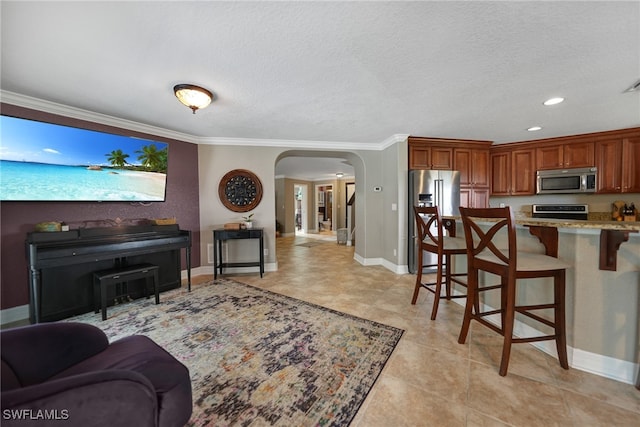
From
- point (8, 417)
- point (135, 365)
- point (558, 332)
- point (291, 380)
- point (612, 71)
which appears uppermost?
point (612, 71)

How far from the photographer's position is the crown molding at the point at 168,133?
2350 millimetres

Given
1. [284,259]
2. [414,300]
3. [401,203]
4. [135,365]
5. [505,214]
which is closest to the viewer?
[135,365]

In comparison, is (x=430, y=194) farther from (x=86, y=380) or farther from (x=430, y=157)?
(x=86, y=380)

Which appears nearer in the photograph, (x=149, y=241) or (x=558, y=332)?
(x=558, y=332)

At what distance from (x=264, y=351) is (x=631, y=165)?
559 centimetres

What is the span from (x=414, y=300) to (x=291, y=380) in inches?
65.3

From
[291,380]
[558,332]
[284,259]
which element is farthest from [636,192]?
[284,259]

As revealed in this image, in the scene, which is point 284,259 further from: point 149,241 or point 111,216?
point 111,216

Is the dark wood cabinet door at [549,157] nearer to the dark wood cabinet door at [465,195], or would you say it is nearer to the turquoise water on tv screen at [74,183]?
the dark wood cabinet door at [465,195]

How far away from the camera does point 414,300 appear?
2582mm

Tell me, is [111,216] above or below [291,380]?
above

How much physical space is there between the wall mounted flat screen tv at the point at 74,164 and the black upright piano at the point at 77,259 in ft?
1.45

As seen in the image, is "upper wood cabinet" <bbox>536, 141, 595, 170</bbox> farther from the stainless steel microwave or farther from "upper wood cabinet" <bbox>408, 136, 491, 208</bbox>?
"upper wood cabinet" <bbox>408, 136, 491, 208</bbox>

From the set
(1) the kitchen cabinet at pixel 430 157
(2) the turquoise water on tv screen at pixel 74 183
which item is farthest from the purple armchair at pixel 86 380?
(1) the kitchen cabinet at pixel 430 157
